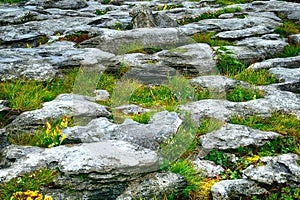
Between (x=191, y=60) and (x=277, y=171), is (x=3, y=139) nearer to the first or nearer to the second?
(x=277, y=171)

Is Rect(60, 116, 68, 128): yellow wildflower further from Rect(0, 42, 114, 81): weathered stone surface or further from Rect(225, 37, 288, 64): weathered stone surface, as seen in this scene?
Rect(225, 37, 288, 64): weathered stone surface

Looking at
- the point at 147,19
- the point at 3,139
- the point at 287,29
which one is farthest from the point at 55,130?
the point at 287,29

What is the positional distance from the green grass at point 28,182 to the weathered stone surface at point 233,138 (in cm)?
294

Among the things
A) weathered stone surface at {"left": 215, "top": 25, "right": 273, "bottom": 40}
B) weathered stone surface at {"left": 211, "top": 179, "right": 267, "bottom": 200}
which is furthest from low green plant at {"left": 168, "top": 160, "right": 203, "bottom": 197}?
weathered stone surface at {"left": 215, "top": 25, "right": 273, "bottom": 40}

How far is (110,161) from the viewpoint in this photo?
19.3ft

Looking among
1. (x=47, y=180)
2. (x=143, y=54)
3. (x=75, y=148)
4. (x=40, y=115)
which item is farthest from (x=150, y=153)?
(x=143, y=54)

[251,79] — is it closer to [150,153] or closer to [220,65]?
[220,65]

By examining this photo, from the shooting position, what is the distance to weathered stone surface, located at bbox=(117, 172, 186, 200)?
225 inches

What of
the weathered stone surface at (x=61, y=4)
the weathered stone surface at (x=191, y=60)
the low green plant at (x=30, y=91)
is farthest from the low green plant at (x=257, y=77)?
the weathered stone surface at (x=61, y=4)

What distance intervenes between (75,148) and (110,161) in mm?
798

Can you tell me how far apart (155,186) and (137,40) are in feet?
23.3

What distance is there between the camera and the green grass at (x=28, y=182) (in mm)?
5458

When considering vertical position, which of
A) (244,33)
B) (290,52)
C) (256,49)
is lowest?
(290,52)

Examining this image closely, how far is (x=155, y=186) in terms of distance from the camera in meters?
5.83
